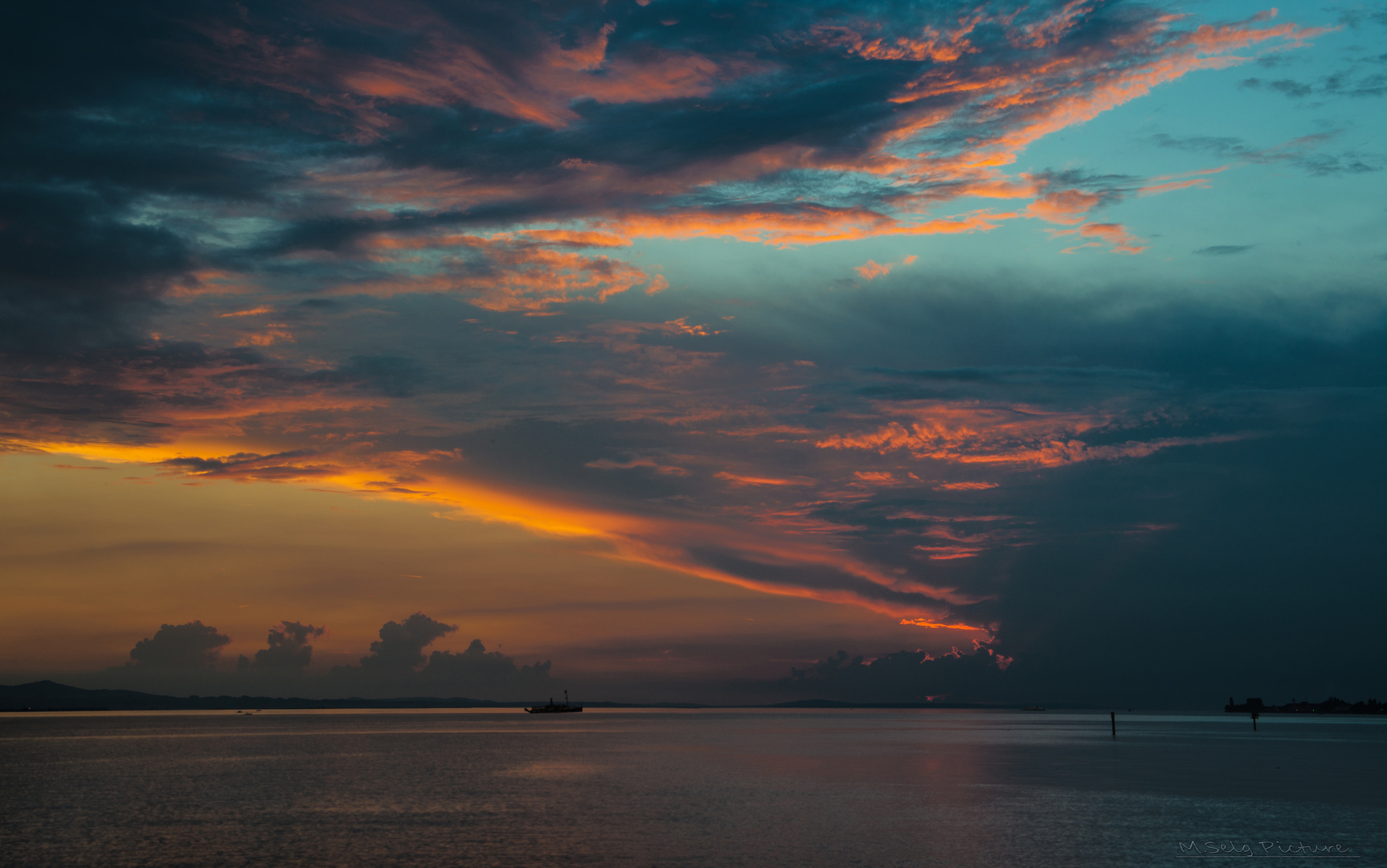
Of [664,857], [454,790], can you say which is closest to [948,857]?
[664,857]

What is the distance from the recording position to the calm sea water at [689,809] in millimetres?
47312

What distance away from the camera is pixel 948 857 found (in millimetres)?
45719

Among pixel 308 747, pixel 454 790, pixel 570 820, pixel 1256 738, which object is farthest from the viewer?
pixel 1256 738

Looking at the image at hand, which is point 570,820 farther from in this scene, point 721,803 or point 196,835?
point 196,835

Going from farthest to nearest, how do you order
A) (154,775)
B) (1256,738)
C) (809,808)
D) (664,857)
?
(1256,738) < (154,775) < (809,808) < (664,857)

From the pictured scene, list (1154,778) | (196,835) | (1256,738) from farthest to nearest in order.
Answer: (1256,738)
(1154,778)
(196,835)

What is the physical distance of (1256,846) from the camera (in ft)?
157

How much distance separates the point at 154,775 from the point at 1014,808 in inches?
3235

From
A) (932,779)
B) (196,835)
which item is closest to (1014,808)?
(932,779)

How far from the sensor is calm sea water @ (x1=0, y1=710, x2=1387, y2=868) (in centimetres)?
4731

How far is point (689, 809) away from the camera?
210 feet

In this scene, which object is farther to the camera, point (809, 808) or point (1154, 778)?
point (1154, 778)

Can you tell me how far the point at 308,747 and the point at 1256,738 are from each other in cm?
17529

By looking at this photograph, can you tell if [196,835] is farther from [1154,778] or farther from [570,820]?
[1154,778]
